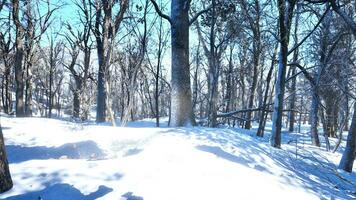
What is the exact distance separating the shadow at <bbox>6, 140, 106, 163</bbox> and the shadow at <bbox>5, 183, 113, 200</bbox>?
6.13 ft

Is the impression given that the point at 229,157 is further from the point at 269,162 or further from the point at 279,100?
the point at 279,100

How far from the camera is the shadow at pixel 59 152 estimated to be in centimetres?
627

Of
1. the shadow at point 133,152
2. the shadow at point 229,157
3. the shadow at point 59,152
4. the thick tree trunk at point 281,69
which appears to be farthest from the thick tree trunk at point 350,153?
the shadow at point 59,152


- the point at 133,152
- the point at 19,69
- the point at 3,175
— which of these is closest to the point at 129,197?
the point at 3,175

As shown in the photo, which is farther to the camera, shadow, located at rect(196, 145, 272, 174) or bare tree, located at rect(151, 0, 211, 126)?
bare tree, located at rect(151, 0, 211, 126)

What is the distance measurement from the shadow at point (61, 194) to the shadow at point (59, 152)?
6.13 ft

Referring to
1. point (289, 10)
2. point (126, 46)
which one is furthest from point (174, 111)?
point (126, 46)

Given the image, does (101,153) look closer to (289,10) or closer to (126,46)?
(289,10)

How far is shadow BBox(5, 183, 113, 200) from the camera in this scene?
4.23m

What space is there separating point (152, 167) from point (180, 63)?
4224 millimetres

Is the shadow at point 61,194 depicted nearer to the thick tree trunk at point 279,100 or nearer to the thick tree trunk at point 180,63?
the thick tree trunk at point 180,63

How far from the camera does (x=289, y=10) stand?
33.8 ft

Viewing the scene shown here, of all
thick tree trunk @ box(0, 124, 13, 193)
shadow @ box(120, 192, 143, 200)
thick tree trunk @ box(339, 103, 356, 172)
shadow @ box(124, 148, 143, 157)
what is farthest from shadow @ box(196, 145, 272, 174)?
thick tree trunk @ box(339, 103, 356, 172)

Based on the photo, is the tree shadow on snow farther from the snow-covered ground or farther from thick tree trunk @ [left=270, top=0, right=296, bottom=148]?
thick tree trunk @ [left=270, top=0, right=296, bottom=148]
